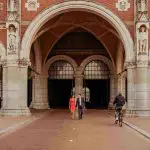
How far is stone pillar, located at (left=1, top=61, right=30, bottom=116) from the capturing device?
2817cm

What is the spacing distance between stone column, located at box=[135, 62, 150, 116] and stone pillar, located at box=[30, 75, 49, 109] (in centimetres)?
1291

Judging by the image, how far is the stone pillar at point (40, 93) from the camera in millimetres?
38938

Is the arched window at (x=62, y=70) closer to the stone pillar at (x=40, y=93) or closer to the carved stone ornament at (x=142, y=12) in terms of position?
the stone pillar at (x=40, y=93)

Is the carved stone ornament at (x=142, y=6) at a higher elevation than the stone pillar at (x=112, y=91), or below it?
higher

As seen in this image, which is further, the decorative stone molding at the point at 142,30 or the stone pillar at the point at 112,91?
the stone pillar at the point at 112,91

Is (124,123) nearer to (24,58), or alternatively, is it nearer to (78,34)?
(24,58)

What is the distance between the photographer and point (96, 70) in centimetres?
4125

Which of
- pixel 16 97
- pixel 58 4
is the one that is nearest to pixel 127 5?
pixel 58 4

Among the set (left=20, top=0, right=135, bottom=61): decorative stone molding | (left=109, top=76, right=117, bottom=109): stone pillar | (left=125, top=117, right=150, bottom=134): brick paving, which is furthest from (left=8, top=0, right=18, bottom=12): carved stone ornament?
(left=109, top=76, right=117, bottom=109): stone pillar

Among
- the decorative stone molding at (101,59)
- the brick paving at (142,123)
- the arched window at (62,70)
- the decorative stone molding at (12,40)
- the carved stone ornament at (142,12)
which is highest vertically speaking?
the carved stone ornament at (142,12)

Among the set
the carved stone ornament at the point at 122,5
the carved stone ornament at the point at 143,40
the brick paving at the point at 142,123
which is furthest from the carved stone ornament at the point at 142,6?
the brick paving at the point at 142,123

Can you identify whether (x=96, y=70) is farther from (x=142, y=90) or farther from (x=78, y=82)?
(x=142, y=90)

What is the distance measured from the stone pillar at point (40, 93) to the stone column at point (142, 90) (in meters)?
12.9

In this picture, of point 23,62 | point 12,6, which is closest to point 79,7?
point 12,6
